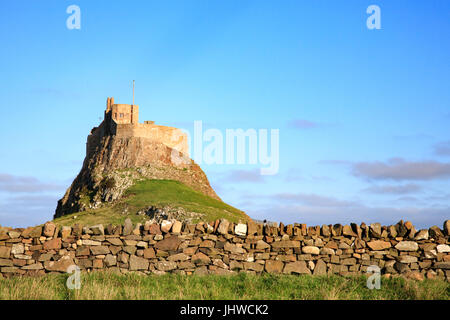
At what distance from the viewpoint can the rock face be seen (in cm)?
6831

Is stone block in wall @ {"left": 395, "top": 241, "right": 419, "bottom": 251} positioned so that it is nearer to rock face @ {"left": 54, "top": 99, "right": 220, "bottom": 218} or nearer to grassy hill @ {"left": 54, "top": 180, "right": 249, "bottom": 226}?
grassy hill @ {"left": 54, "top": 180, "right": 249, "bottom": 226}

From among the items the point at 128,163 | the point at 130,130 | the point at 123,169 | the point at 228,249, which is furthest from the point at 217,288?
the point at 130,130

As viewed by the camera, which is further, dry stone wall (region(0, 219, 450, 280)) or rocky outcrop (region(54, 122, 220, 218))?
rocky outcrop (region(54, 122, 220, 218))

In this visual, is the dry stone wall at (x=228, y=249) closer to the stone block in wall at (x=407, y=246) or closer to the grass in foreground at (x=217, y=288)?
the stone block in wall at (x=407, y=246)

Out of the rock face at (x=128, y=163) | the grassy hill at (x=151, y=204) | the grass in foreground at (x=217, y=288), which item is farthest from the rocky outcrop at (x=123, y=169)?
the grass in foreground at (x=217, y=288)

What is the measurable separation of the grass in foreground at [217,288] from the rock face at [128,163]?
5127cm

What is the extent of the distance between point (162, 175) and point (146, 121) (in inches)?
473

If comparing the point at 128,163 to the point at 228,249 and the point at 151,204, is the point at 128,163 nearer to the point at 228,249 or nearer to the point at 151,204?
the point at 151,204

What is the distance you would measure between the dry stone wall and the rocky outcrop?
48.7 meters

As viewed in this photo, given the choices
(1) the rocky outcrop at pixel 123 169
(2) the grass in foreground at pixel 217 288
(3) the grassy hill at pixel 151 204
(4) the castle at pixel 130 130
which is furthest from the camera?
(4) the castle at pixel 130 130

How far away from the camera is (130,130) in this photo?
75562mm

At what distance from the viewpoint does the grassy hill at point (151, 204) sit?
1945 inches

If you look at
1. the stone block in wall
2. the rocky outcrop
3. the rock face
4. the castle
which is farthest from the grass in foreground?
the castle

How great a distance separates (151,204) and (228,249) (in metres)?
39.4
